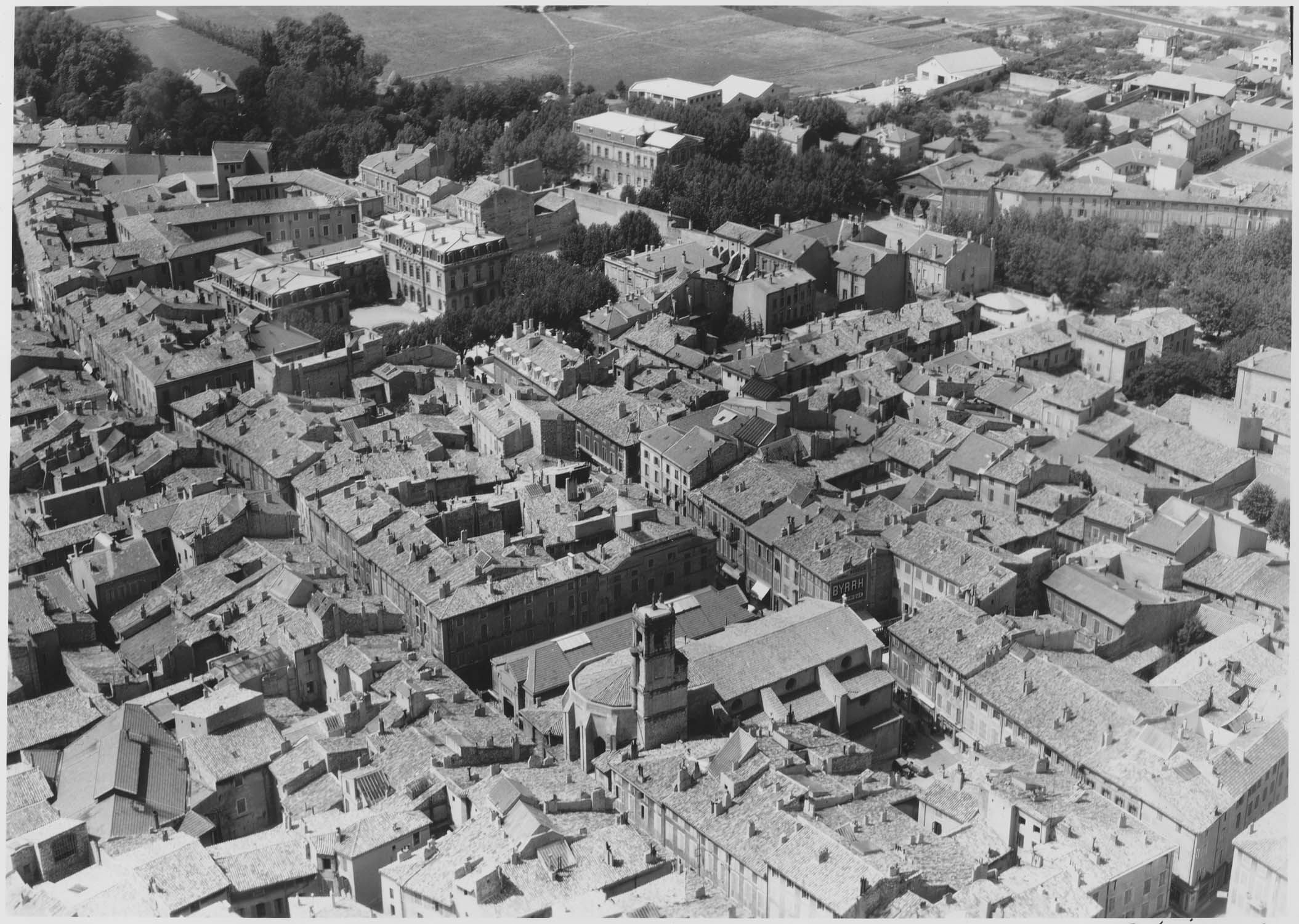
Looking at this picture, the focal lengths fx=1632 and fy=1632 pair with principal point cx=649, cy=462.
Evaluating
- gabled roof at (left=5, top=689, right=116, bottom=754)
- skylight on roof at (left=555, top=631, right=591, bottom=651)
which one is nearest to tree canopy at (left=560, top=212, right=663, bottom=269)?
skylight on roof at (left=555, top=631, right=591, bottom=651)

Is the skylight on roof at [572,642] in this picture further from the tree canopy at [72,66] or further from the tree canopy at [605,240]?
the tree canopy at [72,66]

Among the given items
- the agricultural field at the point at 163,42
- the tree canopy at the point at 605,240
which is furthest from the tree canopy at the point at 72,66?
the tree canopy at the point at 605,240

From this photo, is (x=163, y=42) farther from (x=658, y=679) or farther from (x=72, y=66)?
(x=658, y=679)

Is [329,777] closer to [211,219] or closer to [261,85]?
[211,219]

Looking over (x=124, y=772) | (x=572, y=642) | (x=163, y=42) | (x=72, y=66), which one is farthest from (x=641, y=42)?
(x=124, y=772)

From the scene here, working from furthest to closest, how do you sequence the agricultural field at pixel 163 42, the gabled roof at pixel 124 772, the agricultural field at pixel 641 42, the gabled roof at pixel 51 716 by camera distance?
the agricultural field at pixel 641 42, the agricultural field at pixel 163 42, the gabled roof at pixel 51 716, the gabled roof at pixel 124 772

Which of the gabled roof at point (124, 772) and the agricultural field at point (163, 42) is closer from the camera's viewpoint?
the gabled roof at point (124, 772)
